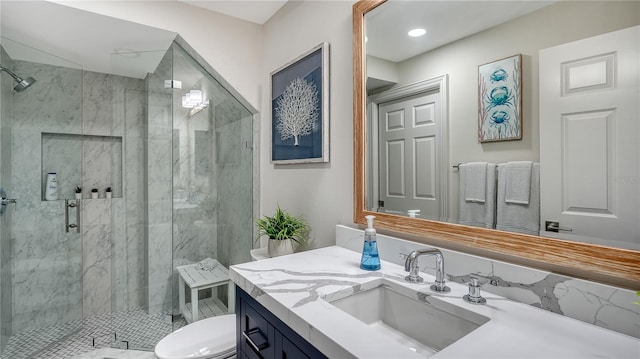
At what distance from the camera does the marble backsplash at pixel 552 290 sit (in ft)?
2.39

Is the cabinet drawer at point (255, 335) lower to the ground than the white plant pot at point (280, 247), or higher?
lower

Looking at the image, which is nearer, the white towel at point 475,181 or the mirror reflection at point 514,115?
the mirror reflection at point 514,115

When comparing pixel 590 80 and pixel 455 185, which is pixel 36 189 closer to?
pixel 455 185

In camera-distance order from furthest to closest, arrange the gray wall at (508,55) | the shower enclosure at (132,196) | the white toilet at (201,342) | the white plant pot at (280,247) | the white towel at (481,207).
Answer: the shower enclosure at (132,196), the white plant pot at (280,247), the white toilet at (201,342), the white towel at (481,207), the gray wall at (508,55)

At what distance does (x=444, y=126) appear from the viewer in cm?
110

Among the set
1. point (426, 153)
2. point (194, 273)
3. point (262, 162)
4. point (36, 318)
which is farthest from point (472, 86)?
point (36, 318)

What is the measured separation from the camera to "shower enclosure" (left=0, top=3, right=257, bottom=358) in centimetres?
214

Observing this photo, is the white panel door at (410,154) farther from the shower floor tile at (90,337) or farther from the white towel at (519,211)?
the shower floor tile at (90,337)

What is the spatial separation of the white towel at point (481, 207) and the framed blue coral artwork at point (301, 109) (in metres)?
0.77

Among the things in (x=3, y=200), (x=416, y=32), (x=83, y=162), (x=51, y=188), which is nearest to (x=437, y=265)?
(x=416, y=32)

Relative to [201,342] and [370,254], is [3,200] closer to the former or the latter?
[201,342]

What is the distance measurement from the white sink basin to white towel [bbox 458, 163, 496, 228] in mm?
284

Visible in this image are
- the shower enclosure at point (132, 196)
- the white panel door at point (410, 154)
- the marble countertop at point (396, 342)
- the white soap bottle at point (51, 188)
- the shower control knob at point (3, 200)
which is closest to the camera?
the marble countertop at point (396, 342)

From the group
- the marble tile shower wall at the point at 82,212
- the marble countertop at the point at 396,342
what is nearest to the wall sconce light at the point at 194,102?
the marble tile shower wall at the point at 82,212
